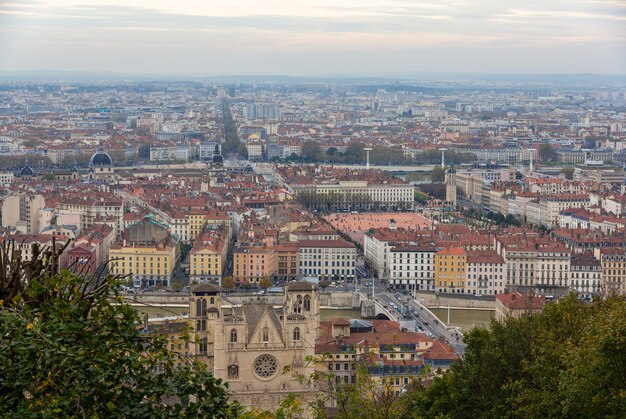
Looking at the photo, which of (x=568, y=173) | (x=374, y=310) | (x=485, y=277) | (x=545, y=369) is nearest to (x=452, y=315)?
(x=374, y=310)

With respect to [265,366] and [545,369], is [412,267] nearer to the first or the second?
[265,366]

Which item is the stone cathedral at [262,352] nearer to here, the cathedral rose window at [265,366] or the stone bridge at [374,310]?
the cathedral rose window at [265,366]

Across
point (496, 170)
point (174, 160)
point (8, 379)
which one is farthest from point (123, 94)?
point (8, 379)

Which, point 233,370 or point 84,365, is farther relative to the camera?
point 233,370

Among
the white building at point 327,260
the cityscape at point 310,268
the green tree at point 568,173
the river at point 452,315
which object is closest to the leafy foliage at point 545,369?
the cityscape at point 310,268

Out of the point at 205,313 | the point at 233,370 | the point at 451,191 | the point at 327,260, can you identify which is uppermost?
the point at 205,313

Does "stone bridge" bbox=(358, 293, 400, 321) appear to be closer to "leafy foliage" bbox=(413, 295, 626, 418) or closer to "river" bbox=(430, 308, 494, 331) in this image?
"river" bbox=(430, 308, 494, 331)

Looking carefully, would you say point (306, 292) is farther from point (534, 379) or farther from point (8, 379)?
point (8, 379)
